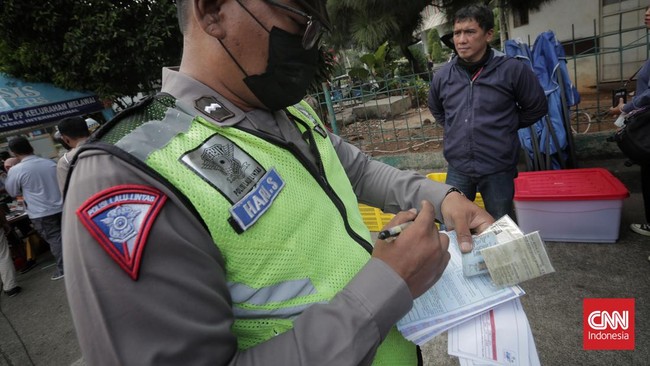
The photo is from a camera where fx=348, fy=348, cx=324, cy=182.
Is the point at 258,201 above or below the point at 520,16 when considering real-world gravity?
below

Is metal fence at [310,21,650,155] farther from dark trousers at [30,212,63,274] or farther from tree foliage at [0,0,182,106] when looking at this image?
dark trousers at [30,212,63,274]

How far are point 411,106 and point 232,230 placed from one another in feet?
31.2

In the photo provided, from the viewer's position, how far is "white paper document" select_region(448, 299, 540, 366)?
83 centimetres

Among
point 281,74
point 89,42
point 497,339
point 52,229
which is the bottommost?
point 52,229

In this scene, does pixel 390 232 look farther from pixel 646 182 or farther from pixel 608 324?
pixel 646 182

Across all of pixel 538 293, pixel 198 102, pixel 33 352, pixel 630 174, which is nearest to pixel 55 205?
pixel 33 352

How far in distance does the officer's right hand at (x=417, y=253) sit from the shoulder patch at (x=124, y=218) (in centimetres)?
47

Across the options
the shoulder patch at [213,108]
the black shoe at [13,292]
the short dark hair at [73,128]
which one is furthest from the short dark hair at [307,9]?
the black shoe at [13,292]

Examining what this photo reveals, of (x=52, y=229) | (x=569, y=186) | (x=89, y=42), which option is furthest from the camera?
(x=89, y=42)

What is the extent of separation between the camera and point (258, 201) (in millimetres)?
724

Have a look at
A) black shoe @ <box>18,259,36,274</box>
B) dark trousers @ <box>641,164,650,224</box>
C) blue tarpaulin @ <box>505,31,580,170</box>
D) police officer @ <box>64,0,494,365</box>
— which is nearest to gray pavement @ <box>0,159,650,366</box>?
dark trousers @ <box>641,164,650,224</box>

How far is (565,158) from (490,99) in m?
1.66

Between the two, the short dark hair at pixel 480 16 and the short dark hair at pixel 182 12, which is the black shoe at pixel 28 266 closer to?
the short dark hair at pixel 182 12

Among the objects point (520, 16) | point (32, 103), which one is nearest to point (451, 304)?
point (32, 103)
